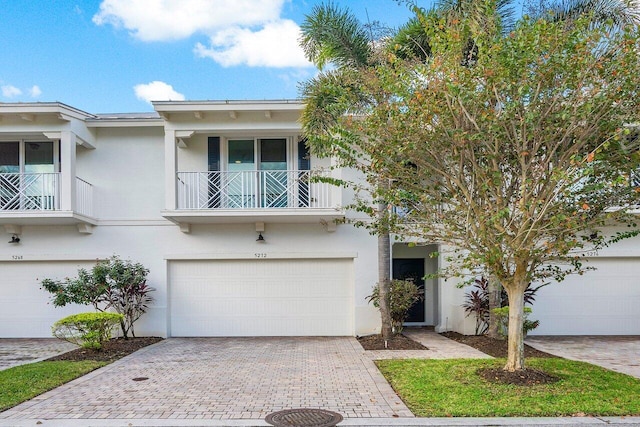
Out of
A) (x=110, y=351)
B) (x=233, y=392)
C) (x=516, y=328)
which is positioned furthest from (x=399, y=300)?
(x=110, y=351)

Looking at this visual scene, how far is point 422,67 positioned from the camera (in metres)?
6.85

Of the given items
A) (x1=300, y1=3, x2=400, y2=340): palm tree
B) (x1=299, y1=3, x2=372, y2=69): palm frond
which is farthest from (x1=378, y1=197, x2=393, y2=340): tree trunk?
(x1=299, y1=3, x2=372, y2=69): palm frond

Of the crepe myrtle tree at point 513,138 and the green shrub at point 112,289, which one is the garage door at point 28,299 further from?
the crepe myrtle tree at point 513,138

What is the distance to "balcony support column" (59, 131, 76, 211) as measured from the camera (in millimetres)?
A: 11953

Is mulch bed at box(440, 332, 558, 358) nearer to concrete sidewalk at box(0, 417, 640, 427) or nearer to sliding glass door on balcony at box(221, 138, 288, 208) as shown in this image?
concrete sidewalk at box(0, 417, 640, 427)

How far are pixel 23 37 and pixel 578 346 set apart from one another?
1825cm

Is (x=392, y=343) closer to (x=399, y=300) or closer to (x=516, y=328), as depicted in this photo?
(x=399, y=300)

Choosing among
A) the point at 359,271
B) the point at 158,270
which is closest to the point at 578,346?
the point at 359,271

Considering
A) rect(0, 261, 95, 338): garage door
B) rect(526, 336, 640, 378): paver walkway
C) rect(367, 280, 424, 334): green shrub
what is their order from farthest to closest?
rect(0, 261, 95, 338): garage door → rect(367, 280, 424, 334): green shrub → rect(526, 336, 640, 378): paver walkway

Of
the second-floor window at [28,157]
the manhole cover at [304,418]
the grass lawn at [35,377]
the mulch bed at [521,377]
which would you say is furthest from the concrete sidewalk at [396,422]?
the second-floor window at [28,157]

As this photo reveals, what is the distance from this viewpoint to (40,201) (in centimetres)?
1272

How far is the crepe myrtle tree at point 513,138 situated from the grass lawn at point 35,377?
5.61 meters

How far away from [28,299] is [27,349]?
2.39m

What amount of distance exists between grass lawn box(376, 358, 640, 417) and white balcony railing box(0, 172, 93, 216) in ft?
30.0
